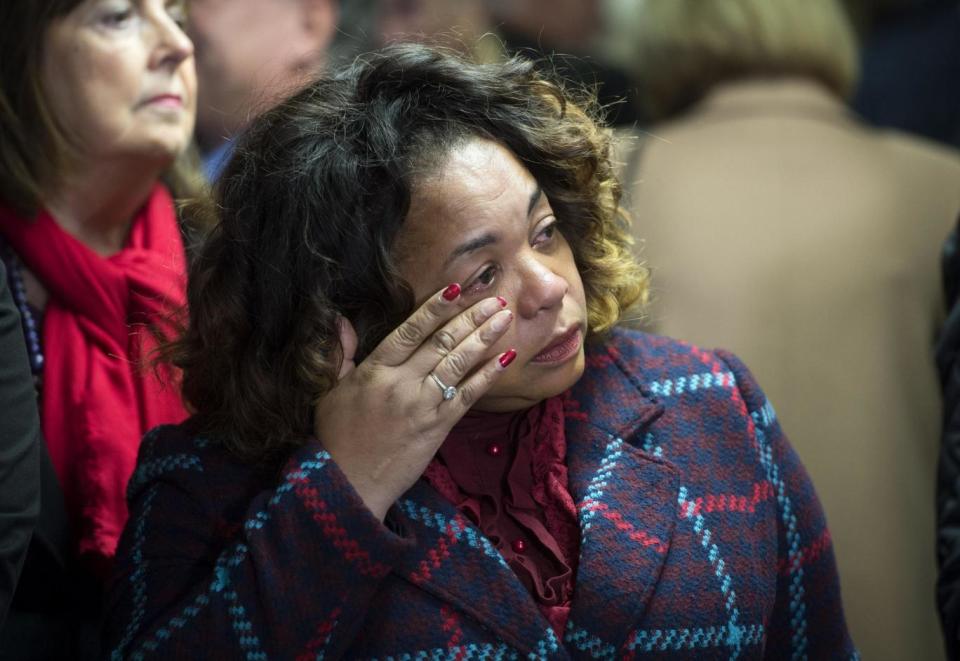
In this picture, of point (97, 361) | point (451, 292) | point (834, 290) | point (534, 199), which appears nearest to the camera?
point (451, 292)

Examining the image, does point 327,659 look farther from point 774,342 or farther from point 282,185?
point 774,342

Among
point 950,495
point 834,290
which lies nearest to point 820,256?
point 834,290

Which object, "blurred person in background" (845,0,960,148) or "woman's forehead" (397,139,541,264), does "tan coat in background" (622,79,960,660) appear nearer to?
"woman's forehead" (397,139,541,264)

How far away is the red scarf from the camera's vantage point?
224 centimetres

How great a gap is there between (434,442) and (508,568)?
0.22 metres

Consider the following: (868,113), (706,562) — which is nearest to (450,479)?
(706,562)

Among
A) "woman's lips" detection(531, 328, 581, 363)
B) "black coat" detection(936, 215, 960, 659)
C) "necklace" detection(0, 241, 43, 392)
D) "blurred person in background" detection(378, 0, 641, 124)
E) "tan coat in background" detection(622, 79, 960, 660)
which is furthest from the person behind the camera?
"blurred person in background" detection(378, 0, 641, 124)

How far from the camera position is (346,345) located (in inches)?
76.5

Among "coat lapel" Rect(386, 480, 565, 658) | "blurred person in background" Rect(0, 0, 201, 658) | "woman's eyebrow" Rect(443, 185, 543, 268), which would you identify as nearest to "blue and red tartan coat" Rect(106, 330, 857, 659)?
"coat lapel" Rect(386, 480, 565, 658)

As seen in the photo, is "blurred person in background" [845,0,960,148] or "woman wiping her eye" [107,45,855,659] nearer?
"woman wiping her eye" [107,45,855,659]

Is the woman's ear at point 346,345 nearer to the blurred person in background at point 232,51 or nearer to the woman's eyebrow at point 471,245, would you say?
the woman's eyebrow at point 471,245

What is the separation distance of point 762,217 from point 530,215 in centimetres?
115

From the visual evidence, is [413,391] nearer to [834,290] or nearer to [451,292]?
[451,292]

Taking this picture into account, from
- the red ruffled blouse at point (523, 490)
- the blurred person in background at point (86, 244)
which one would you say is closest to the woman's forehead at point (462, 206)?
the red ruffled blouse at point (523, 490)
